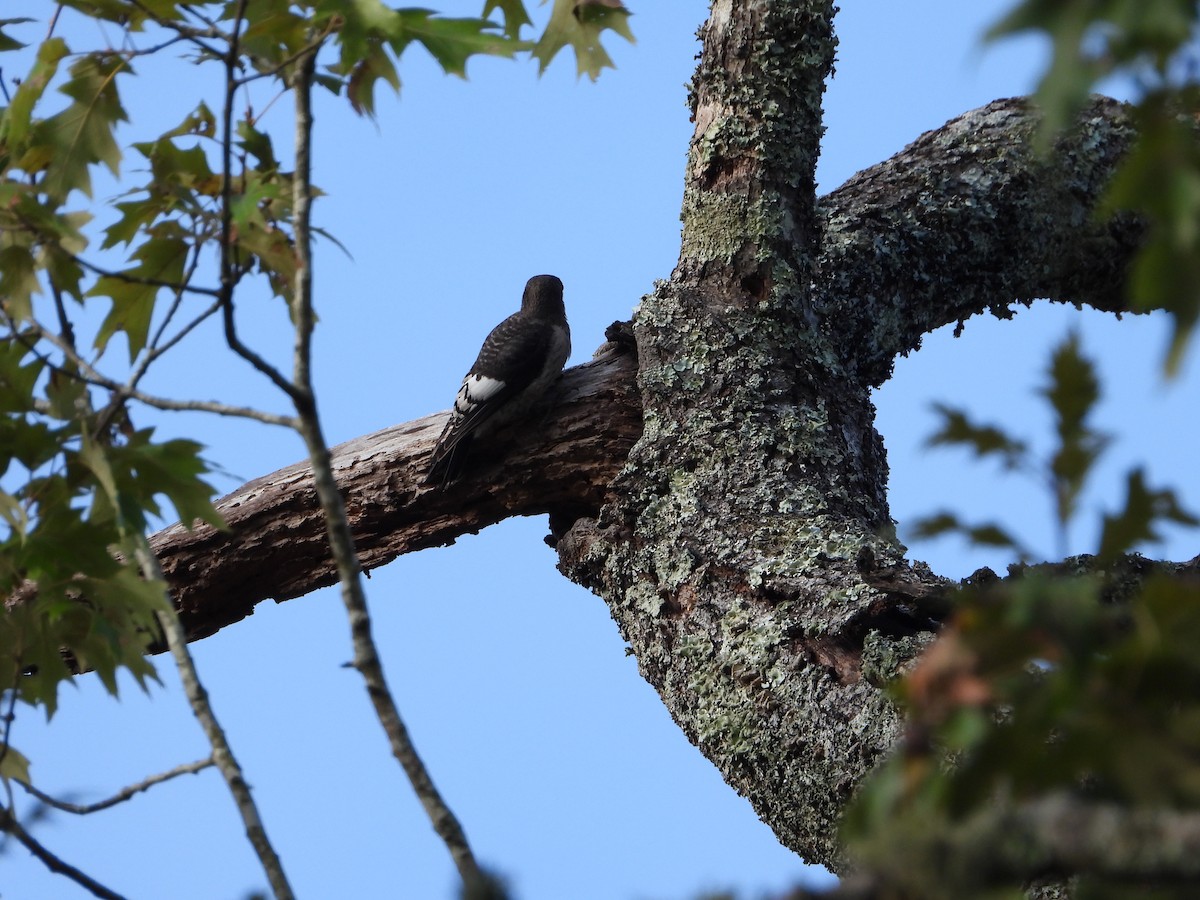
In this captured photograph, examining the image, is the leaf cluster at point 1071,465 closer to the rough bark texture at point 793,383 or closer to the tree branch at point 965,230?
the rough bark texture at point 793,383

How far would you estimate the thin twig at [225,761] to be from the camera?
61.5 inches

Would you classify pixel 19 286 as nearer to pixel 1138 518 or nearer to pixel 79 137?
pixel 79 137

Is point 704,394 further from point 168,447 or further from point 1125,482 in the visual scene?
point 1125,482

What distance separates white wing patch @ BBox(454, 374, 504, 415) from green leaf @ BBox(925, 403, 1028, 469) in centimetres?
292

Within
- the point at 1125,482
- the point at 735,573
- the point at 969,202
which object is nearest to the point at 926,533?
the point at 1125,482

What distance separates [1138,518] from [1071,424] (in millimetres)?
106

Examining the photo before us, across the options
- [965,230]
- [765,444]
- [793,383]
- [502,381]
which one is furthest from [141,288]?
[965,230]

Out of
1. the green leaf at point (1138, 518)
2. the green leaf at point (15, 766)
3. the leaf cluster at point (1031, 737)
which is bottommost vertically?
the leaf cluster at point (1031, 737)

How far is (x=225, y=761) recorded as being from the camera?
1741mm

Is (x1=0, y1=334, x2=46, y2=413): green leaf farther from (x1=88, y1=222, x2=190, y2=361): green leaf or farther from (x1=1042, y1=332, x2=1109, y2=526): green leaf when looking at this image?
(x1=1042, y1=332, x2=1109, y2=526): green leaf

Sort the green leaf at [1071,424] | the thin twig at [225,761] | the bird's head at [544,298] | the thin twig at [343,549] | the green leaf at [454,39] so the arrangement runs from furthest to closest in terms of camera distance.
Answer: the bird's head at [544,298] < the green leaf at [454,39] < the thin twig at [225,761] < the thin twig at [343,549] < the green leaf at [1071,424]

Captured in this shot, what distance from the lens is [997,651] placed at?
88 cm

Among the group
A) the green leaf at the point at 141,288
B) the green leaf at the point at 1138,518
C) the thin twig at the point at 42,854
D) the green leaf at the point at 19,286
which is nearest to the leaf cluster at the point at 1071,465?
the green leaf at the point at 1138,518

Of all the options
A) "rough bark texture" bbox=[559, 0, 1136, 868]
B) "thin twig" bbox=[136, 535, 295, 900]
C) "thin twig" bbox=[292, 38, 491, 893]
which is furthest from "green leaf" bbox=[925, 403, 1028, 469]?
"rough bark texture" bbox=[559, 0, 1136, 868]
